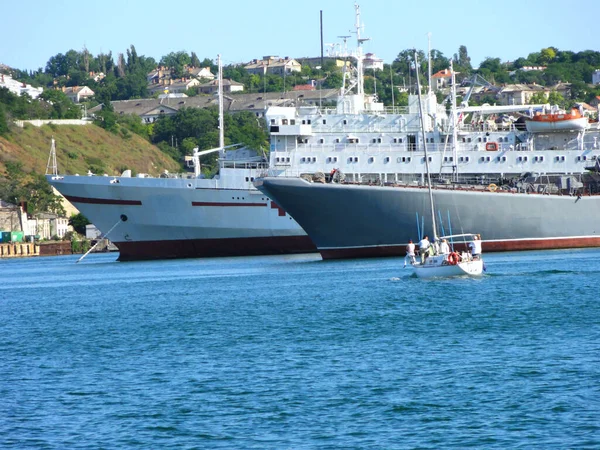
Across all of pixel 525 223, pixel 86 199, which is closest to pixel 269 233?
pixel 86 199

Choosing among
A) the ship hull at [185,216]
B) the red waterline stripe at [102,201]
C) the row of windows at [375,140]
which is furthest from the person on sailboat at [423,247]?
the red waterline stripe at [102,201]

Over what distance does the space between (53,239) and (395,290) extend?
8061 cm

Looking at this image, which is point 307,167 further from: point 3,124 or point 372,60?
point 3,124

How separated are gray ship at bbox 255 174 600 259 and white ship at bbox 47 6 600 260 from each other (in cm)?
498

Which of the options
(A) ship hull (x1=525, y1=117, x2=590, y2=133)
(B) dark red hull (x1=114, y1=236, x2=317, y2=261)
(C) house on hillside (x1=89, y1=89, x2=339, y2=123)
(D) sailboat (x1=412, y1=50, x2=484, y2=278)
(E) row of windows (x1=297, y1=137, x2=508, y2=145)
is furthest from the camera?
(C) house on hillside (x1=89, y1=89, x2=339, y2=123)

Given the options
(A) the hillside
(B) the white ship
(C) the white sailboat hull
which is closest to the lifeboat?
(B) the white ship

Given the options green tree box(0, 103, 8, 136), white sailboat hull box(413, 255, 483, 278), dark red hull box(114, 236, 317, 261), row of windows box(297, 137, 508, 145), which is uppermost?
green tree box(0, 103, 8, 136)

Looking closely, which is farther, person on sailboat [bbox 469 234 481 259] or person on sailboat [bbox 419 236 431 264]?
person on sailboat [bbox 419 236 431 264]

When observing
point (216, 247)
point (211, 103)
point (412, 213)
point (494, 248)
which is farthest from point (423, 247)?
point (211, 103)

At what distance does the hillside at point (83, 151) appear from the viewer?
127 meters

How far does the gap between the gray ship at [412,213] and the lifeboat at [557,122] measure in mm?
5348

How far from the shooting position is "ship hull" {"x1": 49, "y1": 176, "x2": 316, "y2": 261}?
61.4 m

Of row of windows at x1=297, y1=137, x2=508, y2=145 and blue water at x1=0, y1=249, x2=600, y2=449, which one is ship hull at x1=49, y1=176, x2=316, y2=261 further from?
blue water at x1=0, y1=249, x2=600, y2=449

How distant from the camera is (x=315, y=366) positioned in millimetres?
23453
